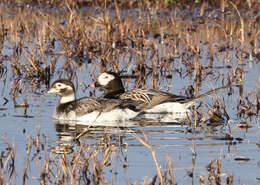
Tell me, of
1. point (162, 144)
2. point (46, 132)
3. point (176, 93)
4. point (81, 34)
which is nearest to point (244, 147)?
point (162, 144)

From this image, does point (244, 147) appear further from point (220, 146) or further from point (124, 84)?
point (124, 84)

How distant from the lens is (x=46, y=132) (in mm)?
10156

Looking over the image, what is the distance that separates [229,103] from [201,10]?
9.69 meters

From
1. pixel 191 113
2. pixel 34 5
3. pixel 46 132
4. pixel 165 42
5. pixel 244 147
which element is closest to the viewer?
pixel 244 147

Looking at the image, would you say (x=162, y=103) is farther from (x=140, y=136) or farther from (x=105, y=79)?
(x=140, y=136)

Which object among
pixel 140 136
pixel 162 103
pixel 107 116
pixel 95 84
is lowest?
pixel 140 136

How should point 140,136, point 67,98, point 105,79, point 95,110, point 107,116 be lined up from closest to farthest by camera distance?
point 140,136, point 107,116, point 95,110, point 67,98, point 105,79

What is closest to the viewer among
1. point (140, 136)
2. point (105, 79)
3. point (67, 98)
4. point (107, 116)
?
point (140, 136)

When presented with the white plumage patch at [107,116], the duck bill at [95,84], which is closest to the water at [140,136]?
the white plumage patch at [107,116]

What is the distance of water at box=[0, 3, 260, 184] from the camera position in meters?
7.80

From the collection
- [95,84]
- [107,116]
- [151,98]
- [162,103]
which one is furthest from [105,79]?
[107,116]

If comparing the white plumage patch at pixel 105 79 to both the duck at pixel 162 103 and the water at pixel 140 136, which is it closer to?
the water at pixel 140 136

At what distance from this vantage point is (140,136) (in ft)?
32.3

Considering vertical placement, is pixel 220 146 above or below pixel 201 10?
below
